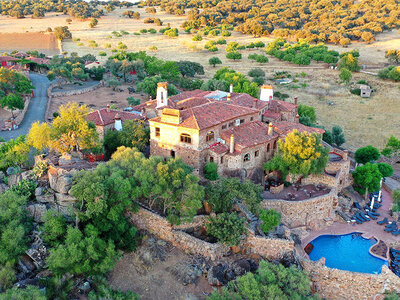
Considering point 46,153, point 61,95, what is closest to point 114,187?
point 46,153

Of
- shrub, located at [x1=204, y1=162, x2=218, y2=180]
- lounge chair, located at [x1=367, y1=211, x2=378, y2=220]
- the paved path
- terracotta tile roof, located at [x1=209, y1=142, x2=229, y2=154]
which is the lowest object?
lounge chair, located at [x1=367, y1=211, x2=378, y2=220]

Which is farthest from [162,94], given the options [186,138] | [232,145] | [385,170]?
[385,170]

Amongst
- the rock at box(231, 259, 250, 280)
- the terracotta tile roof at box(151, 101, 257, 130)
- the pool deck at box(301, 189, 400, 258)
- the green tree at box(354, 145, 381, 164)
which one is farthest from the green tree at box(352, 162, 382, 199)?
the rock at box(231, 259, 250, 280)

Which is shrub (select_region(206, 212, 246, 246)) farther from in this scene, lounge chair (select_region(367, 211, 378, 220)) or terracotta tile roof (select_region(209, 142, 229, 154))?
lounge chair (select_region(367, 211, 378, 220))

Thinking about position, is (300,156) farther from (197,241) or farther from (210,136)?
(197,241)

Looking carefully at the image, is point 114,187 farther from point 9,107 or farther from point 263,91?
point 9,107

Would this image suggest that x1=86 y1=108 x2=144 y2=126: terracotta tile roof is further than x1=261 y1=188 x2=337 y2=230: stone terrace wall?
Yes
